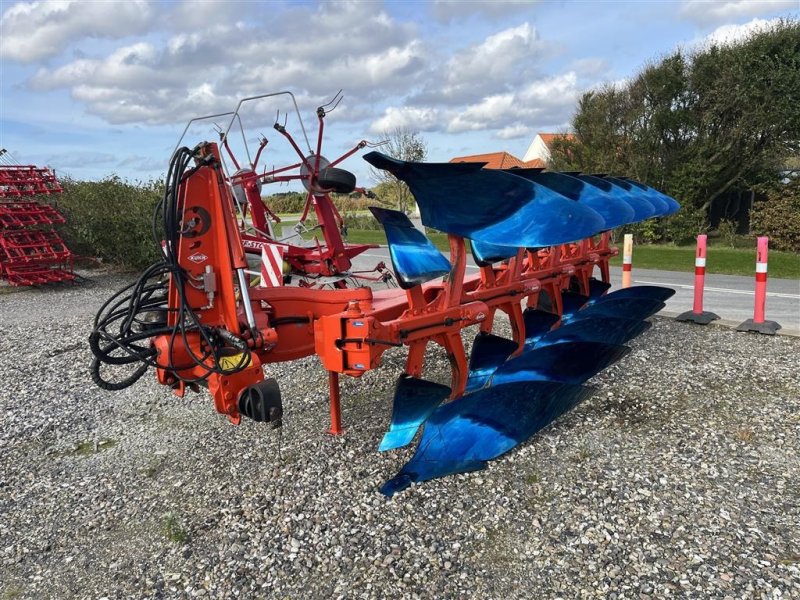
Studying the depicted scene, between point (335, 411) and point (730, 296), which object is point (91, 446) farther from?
point (730, 296)

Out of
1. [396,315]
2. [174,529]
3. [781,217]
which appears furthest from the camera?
[781,217]

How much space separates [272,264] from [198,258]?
14.1 ft

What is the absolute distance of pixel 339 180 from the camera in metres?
6.13

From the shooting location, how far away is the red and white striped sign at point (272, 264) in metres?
7.14

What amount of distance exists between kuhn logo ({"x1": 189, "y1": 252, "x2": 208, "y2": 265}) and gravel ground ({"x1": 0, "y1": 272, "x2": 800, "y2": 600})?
127 centimetres

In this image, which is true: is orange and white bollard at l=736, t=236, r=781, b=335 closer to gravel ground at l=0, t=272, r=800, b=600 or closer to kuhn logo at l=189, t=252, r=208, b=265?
gravel ground at l=0, t=272, r=800, b=600

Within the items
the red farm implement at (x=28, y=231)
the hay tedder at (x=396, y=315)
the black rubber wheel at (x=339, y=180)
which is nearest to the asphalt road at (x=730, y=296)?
the hay tedder at (x=396, y=315)

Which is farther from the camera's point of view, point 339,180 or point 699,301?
point 699,301

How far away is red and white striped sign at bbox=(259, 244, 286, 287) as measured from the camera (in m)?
7.14

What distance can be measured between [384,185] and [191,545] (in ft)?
85.4

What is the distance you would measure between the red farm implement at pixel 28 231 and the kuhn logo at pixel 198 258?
10311mm

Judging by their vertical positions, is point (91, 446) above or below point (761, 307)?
below

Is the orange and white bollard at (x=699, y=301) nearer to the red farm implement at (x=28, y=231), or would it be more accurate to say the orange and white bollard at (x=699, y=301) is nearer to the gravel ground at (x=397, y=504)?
the gravel ground at (x=397, y=504)

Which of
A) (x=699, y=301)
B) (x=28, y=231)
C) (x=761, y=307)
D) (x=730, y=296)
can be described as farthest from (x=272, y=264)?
(x=28, y=231)
